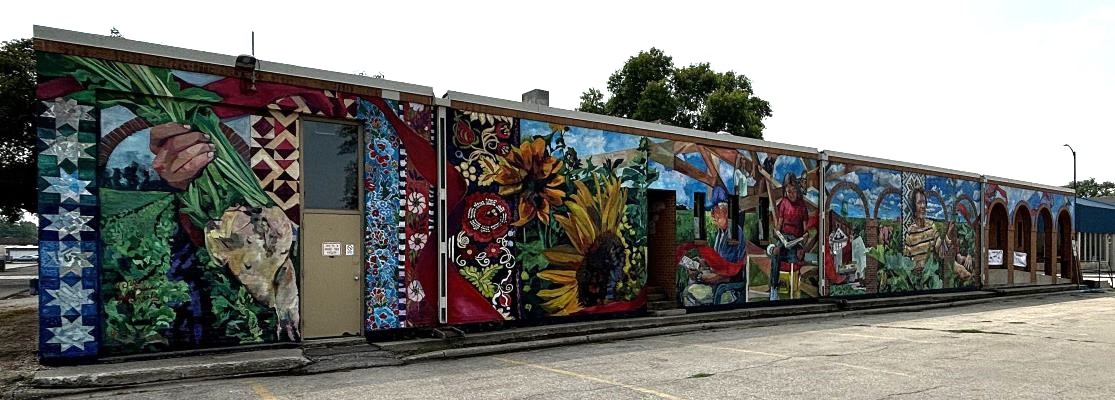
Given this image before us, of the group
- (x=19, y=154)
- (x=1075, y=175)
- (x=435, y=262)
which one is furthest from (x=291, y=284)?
(x=1075, y=175)

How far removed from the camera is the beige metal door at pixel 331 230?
10758 millimetres

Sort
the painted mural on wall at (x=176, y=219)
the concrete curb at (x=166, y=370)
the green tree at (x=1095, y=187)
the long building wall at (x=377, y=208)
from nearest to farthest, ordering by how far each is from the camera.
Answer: the concrete curb at (x=166, y=370)
the long building wall at (x=377, y=208)
the painted mural on wall at (x=176, y=219)
the green tree at (x=1095, y=187)

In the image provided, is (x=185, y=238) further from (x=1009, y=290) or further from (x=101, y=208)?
(x=1009, y=290)

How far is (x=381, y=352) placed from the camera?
10336 mm

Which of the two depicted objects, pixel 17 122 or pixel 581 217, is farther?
pixel 17 122

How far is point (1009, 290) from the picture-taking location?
82.4 feet

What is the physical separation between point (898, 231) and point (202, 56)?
19728 mm

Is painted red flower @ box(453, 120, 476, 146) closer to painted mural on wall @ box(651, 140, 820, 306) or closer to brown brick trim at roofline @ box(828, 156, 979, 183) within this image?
painted mural on wall @ box(651, 140, 820, 306)

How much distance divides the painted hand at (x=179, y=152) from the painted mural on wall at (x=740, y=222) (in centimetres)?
891

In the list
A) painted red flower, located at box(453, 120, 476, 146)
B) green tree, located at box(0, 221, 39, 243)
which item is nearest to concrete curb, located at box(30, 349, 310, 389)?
painted red flower, located at box(453, 120, 476, 146)

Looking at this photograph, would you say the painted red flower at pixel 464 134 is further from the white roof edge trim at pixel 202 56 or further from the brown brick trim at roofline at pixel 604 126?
the white roof edge trim at pixel 202 56

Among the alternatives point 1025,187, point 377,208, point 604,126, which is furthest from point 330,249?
point 1025,187

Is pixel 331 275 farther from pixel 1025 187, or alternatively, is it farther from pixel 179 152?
pixel 1025 187

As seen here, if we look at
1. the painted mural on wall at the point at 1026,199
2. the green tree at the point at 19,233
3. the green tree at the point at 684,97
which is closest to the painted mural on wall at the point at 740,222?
the painted mural on wall at the point at 1026,199
